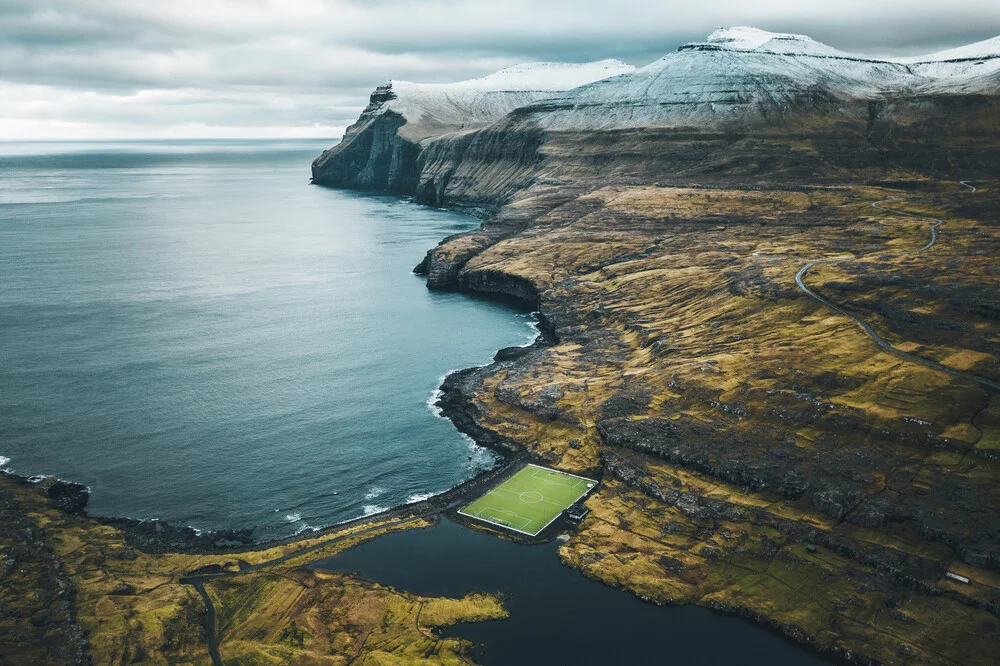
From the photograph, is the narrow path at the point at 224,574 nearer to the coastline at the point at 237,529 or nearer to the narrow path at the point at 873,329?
the coastline at the point at 237,529

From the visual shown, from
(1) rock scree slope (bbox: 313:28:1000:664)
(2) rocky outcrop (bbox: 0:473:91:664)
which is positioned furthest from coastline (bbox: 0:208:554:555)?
(2) rocky outcrop (bbox: 0:473:91:664)

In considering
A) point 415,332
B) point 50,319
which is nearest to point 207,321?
point 50,319

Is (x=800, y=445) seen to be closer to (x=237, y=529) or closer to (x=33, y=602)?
(x=237, y=529)

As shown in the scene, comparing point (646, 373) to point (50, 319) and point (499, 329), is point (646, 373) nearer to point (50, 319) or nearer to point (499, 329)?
point (499, 329)

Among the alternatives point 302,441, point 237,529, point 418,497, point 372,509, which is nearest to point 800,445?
point 418,497

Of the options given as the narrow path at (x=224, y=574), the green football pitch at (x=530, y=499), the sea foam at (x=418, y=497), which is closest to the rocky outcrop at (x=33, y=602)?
the narrow path at (x=224, y=574)

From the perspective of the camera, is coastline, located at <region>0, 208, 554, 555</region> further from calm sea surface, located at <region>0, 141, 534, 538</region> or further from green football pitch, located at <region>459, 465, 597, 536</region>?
green football pitch, located at <region>459, 465, 597, 536</region>
